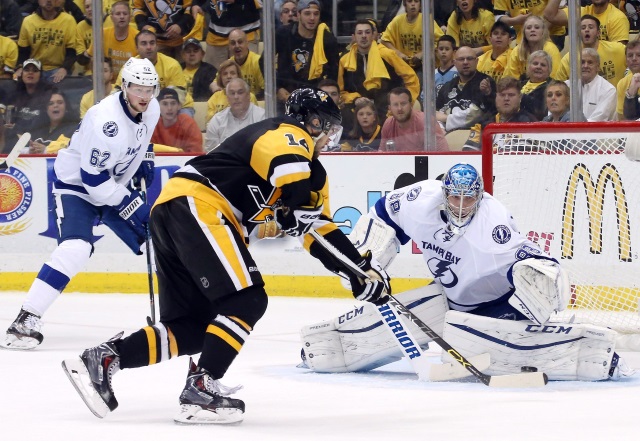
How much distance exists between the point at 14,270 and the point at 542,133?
11.8ft

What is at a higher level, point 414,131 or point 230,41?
point 230,41

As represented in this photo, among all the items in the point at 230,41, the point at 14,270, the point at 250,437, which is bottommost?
the point at 14,270

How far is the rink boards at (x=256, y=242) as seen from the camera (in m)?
7.26

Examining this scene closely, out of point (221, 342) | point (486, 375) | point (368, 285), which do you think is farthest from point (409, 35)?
point (221, 342)

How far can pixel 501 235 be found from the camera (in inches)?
181

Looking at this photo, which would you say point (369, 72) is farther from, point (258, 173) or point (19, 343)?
point (258, 173)

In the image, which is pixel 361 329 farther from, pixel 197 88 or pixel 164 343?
pixel 197 88

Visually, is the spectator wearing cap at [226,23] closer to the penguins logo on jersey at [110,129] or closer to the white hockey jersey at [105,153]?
the white hockey jersey at [105,153]

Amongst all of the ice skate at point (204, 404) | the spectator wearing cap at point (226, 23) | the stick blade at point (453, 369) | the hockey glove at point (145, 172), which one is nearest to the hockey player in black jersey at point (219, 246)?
the ice skate at point (204, 404)

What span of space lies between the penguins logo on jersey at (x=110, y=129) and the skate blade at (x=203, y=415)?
2.29 meters

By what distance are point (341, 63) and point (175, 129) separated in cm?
112

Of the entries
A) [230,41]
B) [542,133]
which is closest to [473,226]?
[542,133]

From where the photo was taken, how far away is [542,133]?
228 inches

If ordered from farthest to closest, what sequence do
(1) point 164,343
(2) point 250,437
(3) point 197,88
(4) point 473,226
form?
1. (3) point 197,88
2. (4) point 473,226
3. (1) point 164,343
4. (2) point 250,437
